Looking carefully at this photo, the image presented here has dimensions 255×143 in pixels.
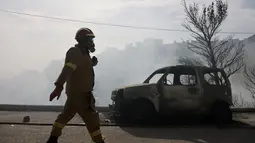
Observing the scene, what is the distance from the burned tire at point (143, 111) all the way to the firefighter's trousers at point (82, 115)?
12.4ft

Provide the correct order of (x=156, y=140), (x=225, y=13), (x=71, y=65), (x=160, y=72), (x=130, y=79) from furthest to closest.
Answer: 1. (x=130, y=79)
2. (x=225, y=13)
3. (x=160, y=72)
4. (x=156, y=140)
5. (x=71, y=65)

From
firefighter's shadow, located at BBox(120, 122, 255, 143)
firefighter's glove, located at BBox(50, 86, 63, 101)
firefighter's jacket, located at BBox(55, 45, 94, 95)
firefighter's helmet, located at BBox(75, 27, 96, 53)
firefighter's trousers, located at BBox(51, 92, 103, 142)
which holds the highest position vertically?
firefighter's helmet, located at BBox(75, 27, 96, 53)

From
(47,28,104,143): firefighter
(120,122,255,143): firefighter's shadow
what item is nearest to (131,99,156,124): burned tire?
(120,122,255,143): firefighter's shadow

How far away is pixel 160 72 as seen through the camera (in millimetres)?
9430

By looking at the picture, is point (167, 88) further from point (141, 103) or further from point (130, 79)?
point (130, 79)

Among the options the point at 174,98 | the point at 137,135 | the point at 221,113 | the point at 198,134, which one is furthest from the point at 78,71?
the point at 221,113

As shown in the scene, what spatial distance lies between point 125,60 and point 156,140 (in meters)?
49.7

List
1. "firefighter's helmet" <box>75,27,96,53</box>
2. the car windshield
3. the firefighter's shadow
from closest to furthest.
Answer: "firefighter's helmet" <box>75,27,96,53</box>
the firefighter's shadow
the car windshield

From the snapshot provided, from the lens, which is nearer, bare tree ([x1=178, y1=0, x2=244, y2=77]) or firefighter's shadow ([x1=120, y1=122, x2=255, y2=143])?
firefighter's shadow ([x1=120, y1=122, x2=255, y2=143])

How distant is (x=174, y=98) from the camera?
8.73 meters

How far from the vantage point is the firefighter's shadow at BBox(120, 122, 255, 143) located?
651 cm

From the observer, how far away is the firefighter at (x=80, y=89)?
15.6 feet

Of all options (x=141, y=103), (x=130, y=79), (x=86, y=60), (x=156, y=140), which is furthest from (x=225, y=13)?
(x=130, y=79)

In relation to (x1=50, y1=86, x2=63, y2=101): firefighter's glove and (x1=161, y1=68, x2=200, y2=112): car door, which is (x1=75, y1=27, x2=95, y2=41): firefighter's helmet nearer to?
(x1=50, y1=86, x2=63, y2=101): firefighter's glove
